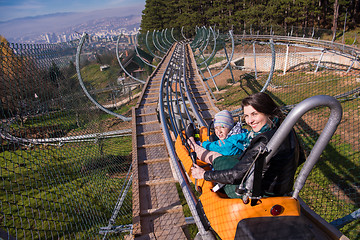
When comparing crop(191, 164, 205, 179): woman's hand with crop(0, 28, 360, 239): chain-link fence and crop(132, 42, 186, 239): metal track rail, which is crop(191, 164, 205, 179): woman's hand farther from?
crop(0, 28, 360, 239): chain-link fence

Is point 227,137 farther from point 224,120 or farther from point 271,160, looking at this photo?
point 271,160

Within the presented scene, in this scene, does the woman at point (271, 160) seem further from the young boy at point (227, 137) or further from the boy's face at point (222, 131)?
the boy's face at point (222, 131)

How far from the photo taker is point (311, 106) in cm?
97

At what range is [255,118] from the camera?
1.54 meters

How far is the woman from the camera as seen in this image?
1.24 m

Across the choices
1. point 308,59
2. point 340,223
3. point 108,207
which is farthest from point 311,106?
point 308,59

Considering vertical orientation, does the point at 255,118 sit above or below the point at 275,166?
above

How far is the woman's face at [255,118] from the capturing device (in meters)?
1.52

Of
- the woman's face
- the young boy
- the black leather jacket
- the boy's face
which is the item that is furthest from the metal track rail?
the woman's face

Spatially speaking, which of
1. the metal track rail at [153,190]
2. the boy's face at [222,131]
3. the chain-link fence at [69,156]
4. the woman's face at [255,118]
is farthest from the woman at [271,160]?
the chain-link fence at [69,156]

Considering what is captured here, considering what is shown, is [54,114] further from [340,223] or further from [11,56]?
[340,223]

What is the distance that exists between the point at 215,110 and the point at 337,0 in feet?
71.1

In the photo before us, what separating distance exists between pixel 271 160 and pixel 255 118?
1.25 feet

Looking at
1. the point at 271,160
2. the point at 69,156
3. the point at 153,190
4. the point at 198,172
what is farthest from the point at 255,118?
the point at 69,156
